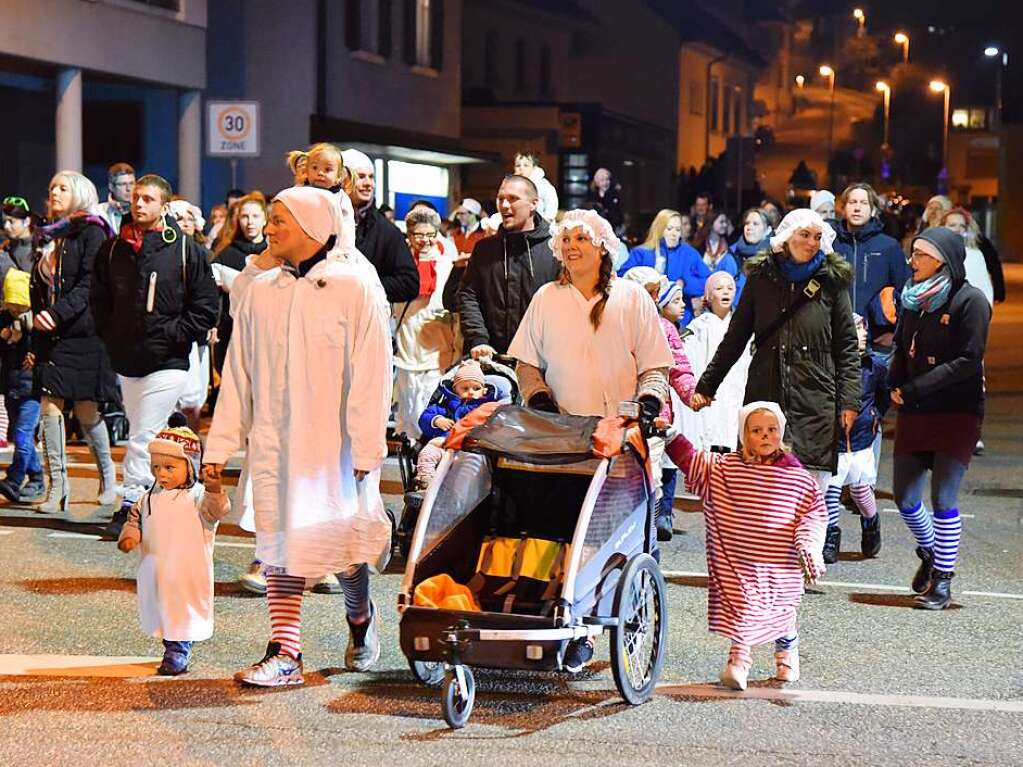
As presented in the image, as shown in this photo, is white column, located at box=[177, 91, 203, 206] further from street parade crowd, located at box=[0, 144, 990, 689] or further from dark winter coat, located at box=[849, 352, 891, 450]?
dark winter coat, located at box=[849, 352, 891, 450]

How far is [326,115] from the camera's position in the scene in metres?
31.5

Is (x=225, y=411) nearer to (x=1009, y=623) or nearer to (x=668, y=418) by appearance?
(x=668, y=418)

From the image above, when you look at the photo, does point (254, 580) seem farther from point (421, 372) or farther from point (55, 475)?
point (421, 372)

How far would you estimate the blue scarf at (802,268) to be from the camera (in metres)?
9.25

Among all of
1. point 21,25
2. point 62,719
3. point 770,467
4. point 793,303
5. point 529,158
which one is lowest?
point 62,719

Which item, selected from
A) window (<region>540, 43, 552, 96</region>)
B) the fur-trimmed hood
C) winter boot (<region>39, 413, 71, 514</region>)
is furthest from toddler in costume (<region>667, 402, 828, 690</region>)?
window (<region>540, 43, 552, 96</region>)

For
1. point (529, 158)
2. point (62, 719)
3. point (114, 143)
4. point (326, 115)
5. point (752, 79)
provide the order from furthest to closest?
point (752, 79), point (326, 115), point (114, 143), point (529, 158), point (62, 719)

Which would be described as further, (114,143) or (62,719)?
(114,143)

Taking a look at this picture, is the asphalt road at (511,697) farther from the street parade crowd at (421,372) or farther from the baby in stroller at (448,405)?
the baby in stroller at (448,405)

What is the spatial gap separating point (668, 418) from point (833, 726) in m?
1.53

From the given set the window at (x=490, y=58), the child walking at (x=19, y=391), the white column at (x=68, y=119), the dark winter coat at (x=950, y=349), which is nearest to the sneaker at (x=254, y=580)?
the child walking at (x=19, y=391)

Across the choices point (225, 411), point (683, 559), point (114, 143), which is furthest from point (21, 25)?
point (225, 411)

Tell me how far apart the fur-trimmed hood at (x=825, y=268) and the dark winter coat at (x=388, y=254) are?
187 centimetres

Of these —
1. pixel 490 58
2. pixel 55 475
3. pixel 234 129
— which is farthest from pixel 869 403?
pixel 490 58
